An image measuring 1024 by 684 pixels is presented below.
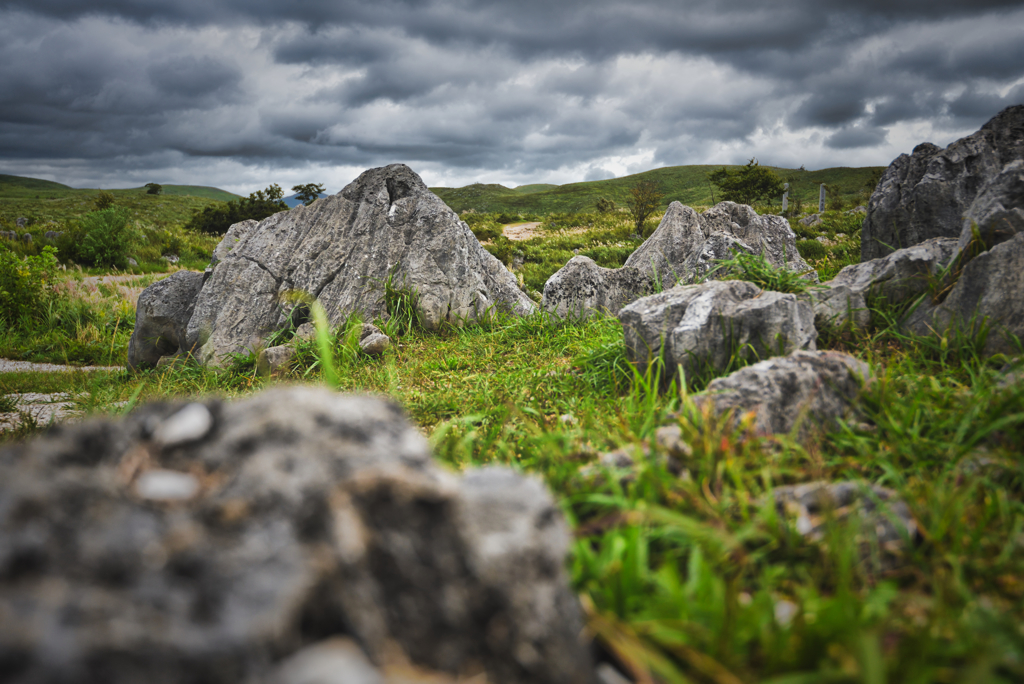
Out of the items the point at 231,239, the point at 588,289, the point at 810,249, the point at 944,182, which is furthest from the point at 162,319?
the point at 810,249

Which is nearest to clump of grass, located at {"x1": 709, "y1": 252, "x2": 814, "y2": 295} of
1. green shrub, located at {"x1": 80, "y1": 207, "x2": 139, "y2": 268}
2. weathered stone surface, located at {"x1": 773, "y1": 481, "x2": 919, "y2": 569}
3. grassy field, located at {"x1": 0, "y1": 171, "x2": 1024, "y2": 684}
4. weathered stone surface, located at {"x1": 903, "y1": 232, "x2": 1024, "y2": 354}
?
grassy field, located at {"x1": 0, "y1": 171, "x2": 1024, "y2": 684}

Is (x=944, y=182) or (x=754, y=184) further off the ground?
(x=754, y=184)

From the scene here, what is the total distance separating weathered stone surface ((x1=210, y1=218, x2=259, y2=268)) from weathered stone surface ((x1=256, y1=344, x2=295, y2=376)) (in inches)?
102

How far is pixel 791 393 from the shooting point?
9.98 feet

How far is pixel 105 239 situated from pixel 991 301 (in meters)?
24.7

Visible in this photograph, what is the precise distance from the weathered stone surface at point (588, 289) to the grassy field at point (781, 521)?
286 cm

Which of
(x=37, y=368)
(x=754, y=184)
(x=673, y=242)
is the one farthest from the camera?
(x=754, y=184)

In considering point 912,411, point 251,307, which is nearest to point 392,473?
point 912,411

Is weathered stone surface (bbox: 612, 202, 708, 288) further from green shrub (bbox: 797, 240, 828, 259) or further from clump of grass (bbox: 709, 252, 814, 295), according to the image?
green shrub (bbox: 797, 240, 828, 259)

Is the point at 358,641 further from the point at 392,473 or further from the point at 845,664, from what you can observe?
the point at 845,664

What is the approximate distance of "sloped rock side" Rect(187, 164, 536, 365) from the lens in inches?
292

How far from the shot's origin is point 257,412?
1546mm

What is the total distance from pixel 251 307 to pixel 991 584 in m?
8.26

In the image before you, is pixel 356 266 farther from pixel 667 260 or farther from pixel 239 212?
pixel 239 212
